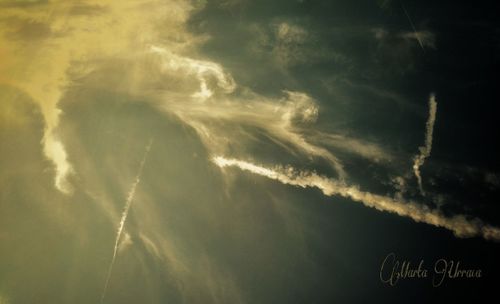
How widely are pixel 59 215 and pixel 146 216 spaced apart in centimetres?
182

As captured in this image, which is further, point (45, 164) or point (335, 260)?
point (45, 164)

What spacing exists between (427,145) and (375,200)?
5.39 ft

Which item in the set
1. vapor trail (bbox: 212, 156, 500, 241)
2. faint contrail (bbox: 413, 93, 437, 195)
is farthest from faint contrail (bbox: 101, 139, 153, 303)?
faint contrail (bbox: 413, 93, 437, 195)

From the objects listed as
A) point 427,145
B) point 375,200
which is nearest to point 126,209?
point 375,200

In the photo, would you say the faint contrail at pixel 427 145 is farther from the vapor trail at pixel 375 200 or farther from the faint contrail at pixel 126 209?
the faint contrail at pixel 126 209

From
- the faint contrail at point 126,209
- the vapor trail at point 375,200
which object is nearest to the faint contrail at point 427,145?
the vapor trail at point 375,200

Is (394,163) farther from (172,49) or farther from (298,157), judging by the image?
(172,49)

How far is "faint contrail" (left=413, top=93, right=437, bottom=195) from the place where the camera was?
646 centimetres

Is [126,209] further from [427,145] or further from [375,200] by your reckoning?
[427,145]

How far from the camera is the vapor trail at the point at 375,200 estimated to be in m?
6.01

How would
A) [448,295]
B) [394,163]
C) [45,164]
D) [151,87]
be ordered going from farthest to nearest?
[151,87], [45,164], [394,163], [448,295]

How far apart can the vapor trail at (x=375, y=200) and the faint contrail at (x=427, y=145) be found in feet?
1.54

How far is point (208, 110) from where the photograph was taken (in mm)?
7395

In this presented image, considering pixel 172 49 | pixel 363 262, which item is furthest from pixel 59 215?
pixel 363 262
